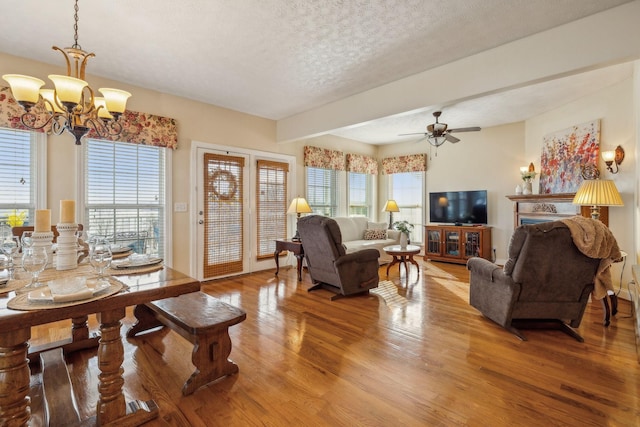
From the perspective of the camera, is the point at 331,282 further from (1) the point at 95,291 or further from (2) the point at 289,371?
(1) the point at 95,291

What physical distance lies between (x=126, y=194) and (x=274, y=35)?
277 cm

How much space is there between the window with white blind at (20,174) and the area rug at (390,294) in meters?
4.03

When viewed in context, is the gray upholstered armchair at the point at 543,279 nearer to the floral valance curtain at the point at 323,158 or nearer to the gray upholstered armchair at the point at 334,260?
the gray upholstered armchair at the point at 334,260

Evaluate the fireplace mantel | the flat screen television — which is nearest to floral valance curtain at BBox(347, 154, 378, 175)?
the flat screen television

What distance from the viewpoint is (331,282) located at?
386 cm

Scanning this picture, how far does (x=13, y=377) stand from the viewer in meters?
1.31

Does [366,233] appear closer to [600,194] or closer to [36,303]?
[600,194]

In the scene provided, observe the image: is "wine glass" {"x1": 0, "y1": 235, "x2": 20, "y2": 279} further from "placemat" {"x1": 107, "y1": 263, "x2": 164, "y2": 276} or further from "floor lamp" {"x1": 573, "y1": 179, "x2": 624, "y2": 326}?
"floor lamp" {"x1": 573, "y1": 179, "x2": 624, "y2": 326}

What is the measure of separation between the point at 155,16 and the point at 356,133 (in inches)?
177

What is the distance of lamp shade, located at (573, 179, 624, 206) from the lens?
332 cm

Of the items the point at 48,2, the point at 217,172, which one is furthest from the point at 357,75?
the point at 48,2

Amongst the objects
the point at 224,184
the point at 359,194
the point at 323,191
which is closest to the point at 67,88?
the point at 224,184

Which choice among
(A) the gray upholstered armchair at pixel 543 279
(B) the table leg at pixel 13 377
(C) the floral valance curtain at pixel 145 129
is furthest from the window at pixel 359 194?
(B) the table leg at pixel 13 377

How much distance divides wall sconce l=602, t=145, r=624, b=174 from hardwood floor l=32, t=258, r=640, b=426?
5.80 feet
